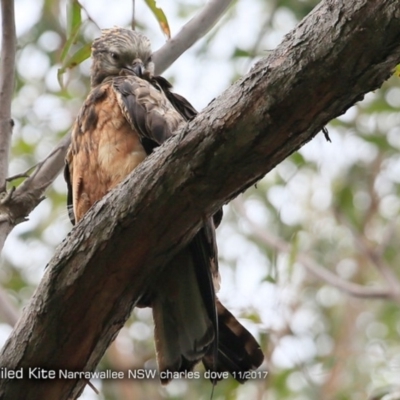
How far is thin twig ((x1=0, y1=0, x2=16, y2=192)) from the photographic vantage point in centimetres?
332

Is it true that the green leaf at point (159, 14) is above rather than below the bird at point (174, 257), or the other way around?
above

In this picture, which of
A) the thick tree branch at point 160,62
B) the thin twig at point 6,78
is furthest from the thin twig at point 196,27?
the thin twig at point 6,78

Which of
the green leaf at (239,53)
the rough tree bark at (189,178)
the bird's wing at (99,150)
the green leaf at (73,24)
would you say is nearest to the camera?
the rough tree bark at (189,178)

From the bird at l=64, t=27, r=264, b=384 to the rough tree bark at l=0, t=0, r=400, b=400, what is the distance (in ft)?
1.13

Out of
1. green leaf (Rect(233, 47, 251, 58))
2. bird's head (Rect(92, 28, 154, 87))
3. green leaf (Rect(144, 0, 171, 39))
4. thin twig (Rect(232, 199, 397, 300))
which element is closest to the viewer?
green leaf (Rect(144, 0, 171, 39))

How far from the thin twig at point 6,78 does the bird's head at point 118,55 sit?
1288mm

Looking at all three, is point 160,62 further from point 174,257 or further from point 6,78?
point 174,257

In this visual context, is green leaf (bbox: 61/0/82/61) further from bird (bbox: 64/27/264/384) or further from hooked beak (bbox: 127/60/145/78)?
hooked beak (bbox: 127/60/145/78)

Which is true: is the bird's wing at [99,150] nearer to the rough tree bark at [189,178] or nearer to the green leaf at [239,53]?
the rough tree bark at [189,178]

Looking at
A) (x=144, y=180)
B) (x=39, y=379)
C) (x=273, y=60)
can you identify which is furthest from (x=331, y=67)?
(x=39, y=379)

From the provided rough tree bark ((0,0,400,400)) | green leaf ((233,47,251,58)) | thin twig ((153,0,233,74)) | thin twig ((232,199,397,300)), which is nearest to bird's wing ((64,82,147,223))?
thin twig ((153,0,233,74))

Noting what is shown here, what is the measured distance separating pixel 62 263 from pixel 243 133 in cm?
84

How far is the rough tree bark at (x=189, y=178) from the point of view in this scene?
2.24m

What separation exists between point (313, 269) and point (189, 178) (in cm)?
418
